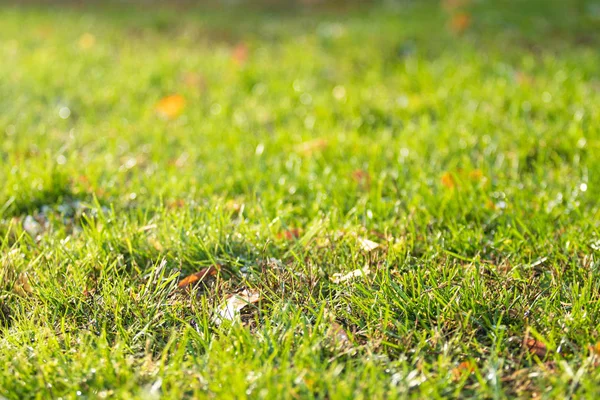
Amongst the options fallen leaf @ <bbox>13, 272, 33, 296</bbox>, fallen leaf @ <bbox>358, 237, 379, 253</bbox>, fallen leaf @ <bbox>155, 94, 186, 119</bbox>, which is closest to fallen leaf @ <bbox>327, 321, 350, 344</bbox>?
fallen leaf @ <bbox>358, 237, 379, 253</bbox>

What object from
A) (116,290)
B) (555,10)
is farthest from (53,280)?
(555,10)

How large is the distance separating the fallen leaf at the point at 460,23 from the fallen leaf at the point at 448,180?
8.68ft

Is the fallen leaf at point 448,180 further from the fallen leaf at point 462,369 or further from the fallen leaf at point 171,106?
the fallen leaf at point 171,106

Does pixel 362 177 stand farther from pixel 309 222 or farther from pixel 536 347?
pixel 536 347

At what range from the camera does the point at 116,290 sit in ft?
6.33

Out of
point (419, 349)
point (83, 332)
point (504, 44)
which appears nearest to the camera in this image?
point (419, 349)

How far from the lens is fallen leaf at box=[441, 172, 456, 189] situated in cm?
254

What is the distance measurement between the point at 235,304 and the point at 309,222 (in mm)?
544

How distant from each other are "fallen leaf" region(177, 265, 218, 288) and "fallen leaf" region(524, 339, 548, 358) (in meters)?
0.92

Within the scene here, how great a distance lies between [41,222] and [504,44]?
3315 millimetres

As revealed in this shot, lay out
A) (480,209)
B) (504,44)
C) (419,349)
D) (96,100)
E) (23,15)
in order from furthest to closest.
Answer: (23,15)
(504,44)
(96,100)
(480,209)
(419,349)

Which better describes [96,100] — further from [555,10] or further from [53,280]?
[555,10]

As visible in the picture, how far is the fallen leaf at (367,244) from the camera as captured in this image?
210 cm

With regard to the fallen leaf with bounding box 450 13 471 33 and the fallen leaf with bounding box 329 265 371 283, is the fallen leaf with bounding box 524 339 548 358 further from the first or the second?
the fallen leaf with bounding box 450 13 471 33
